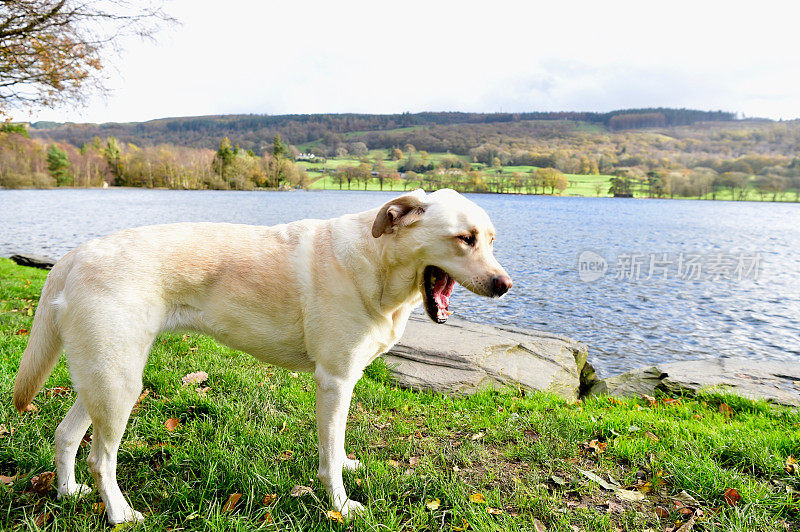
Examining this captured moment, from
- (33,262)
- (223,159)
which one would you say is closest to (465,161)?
(223,159)

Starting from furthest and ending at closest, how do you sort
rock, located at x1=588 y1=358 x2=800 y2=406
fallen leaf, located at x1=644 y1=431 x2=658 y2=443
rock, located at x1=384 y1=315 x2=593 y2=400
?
rock, located at x1=588 y1=358 x2=800 y2=406
rock, located at x1=384 y1=315 x2=593 y2=400
fallen leaf, located at x1=644 y1=431 x2=658 y2=443

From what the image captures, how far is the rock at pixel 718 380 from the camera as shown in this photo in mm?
6008

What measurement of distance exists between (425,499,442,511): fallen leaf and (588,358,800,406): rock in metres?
4.30

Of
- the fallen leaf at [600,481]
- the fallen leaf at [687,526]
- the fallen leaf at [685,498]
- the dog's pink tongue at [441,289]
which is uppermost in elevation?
the dog's pink tongue at [441,289]

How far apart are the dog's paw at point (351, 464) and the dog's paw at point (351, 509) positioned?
385 millimetres

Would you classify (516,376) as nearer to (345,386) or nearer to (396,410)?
(396,410)

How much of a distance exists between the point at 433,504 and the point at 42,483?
2786 millimetres

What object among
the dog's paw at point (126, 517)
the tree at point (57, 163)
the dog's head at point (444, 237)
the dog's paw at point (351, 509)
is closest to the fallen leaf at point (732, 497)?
the dog's head at point (444, 237)

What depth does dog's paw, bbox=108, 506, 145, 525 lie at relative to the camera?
2.85 m

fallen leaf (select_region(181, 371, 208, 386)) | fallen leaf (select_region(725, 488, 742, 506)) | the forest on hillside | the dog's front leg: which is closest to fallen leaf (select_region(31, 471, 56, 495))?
fallen leaf (select_region(181, 371, 208, 386))

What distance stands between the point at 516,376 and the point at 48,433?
5155 mm

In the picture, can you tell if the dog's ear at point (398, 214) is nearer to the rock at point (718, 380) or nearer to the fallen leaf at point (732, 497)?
the fallen leaf at point (732, 497)

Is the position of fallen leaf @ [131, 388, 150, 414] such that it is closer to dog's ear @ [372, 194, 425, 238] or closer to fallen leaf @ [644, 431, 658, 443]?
dog's ear @ [372, 194, 425, 238]

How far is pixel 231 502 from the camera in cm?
304
